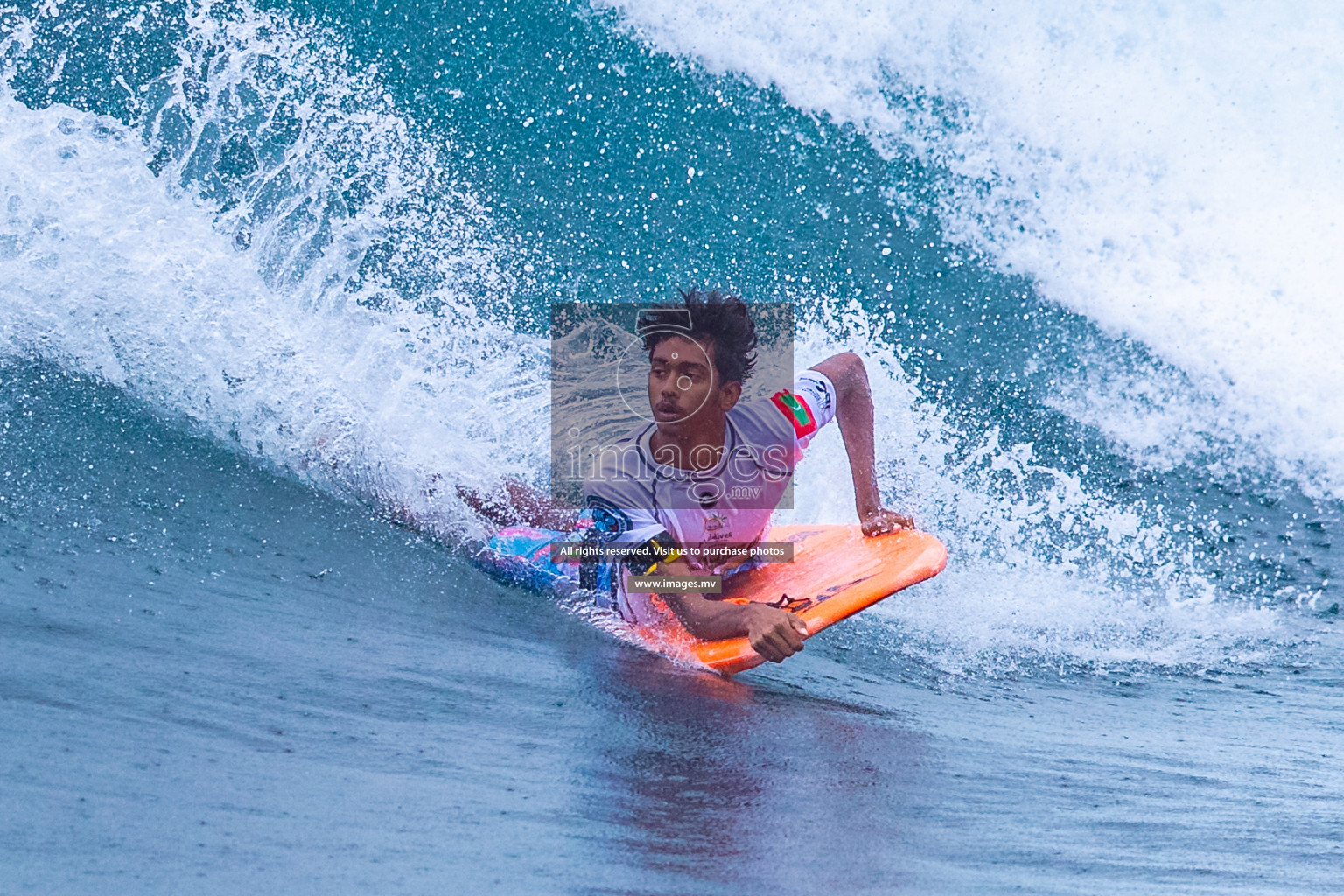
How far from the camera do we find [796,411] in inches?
142

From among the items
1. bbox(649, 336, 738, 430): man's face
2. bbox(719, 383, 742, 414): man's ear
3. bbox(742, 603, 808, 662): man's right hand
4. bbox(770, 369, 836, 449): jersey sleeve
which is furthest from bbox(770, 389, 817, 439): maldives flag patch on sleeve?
bbox(742, 603, 808, 662): man's right hand

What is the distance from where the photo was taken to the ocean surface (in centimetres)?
215

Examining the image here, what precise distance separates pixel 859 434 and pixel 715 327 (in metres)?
0.86

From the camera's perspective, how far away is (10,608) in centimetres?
263

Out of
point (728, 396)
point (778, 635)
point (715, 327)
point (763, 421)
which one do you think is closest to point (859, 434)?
point (763, 421)

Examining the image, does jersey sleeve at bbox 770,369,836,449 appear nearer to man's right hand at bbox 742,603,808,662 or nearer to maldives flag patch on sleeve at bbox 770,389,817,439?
maldives flag patch on sleeve at bbox 770,389,817,439

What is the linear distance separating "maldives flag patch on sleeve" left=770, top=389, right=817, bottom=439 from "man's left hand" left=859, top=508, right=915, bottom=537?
355mm

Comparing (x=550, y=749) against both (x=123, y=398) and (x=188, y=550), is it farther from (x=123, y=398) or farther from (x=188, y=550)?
(x=123, y=398)

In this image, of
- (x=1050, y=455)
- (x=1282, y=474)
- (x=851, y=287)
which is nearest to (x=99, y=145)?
(x=851, y=287)

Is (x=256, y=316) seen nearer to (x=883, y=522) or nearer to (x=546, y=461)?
(x=546, y=461)

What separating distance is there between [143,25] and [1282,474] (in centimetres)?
684

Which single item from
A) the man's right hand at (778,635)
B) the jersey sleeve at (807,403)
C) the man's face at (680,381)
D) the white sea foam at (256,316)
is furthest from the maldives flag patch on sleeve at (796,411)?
the white sea foam at (256,316)

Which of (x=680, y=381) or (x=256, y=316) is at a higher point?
(x=256, y=316)

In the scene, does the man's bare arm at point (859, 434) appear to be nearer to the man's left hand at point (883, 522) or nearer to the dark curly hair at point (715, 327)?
the man's left hand at point (883, 522)
